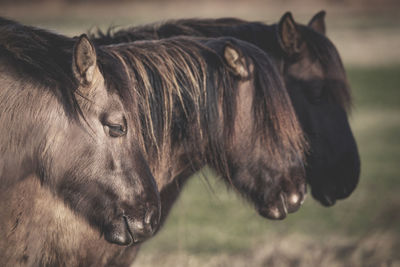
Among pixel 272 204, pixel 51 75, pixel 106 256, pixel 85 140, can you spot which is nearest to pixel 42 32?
pixel 51 75

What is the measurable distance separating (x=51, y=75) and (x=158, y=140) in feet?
3.60

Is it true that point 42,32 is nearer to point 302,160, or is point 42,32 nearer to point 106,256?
point 106,256

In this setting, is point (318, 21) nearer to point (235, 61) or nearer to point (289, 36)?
point (289, 36)

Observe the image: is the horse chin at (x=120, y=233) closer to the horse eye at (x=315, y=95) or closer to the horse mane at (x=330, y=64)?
the horse eye at (x=315, y=95)

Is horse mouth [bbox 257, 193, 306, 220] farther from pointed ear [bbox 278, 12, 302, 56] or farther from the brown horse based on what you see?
pointed ear [bbox 278, 12, 302, 56]

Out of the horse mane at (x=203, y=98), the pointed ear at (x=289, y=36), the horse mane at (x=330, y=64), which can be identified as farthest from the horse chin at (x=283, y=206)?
the pointed ear at (x=289, y=36)

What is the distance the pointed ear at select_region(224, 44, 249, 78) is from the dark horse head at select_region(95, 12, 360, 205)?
2.98ft

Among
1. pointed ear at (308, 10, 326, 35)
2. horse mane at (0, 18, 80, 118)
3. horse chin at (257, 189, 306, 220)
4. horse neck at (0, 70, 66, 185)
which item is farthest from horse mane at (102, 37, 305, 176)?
pointed ear at (308, 10, 326, 35)

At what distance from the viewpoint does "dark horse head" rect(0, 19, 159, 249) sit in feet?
10.2

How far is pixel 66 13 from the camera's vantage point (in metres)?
46.0

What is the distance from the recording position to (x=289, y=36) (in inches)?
188

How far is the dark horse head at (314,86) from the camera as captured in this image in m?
4.81

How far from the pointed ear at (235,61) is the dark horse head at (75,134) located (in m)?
0.96

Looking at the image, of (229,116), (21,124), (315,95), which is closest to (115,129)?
(21,124)
